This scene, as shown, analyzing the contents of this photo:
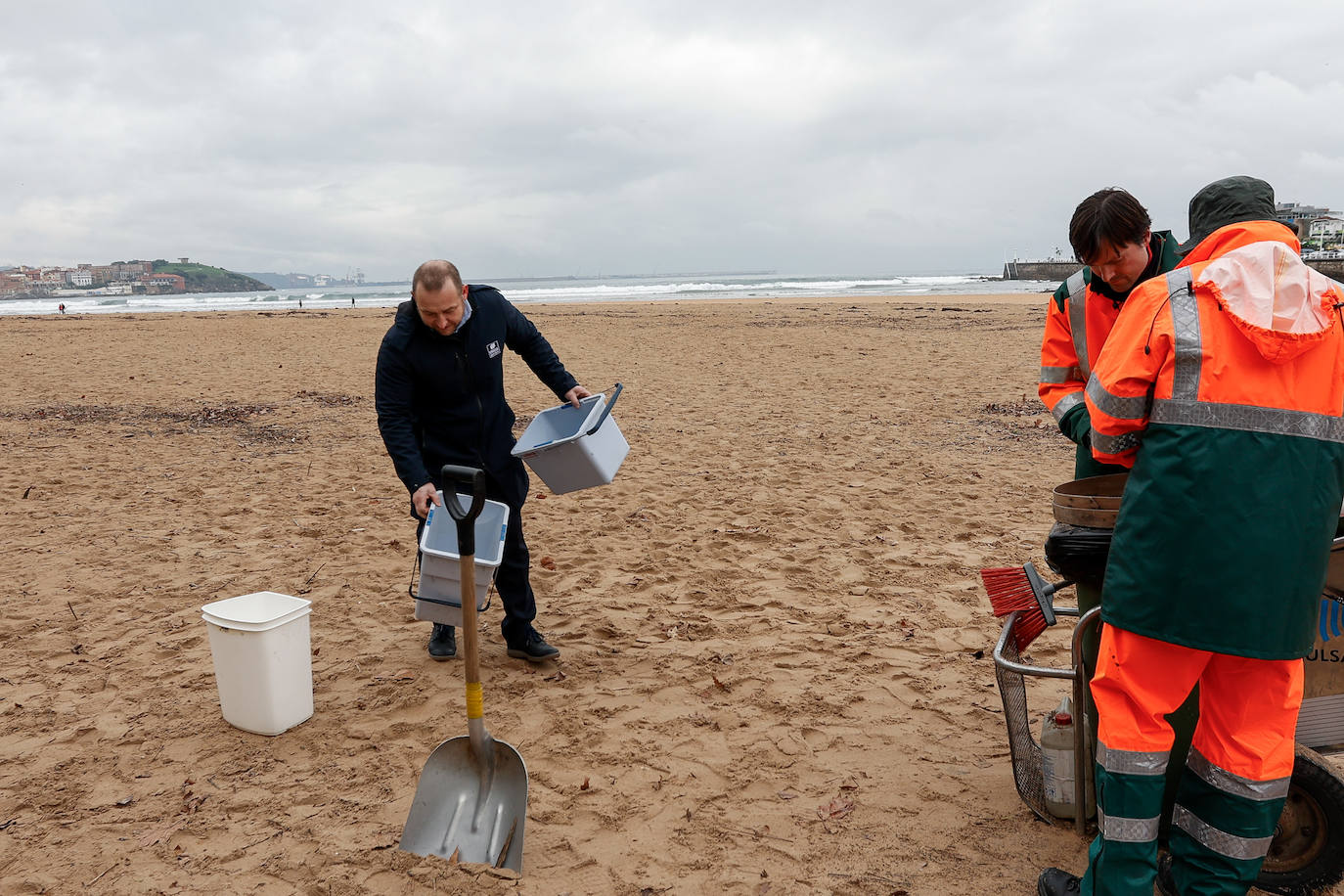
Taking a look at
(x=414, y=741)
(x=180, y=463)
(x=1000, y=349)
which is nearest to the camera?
(x=414, y=741)

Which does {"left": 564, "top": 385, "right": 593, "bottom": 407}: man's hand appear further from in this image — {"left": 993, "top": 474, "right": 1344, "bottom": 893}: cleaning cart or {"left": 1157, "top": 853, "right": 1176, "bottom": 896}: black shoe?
{"left": 1157, "top": 853, "right": 1176, "bottom": 896}: black shoe

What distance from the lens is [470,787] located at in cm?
281

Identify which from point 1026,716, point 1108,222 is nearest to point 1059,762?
point 1026,716

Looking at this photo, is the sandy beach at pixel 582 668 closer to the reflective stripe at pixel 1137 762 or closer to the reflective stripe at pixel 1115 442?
the reflective stripe at pixel 1137 762

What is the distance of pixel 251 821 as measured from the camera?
113 inches

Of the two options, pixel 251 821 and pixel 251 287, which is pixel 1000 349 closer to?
pixel 251 821

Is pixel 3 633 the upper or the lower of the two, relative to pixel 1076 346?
lower

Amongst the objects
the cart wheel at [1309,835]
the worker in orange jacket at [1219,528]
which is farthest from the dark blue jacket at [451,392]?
the cart wheel at [1309,835]

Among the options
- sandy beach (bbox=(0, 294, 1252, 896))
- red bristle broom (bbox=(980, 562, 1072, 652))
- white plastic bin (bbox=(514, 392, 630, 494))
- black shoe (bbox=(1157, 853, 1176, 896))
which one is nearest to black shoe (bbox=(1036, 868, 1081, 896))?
sandy beach (bbox=(0, 294, 1252, 896))

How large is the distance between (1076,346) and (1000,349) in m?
13.7

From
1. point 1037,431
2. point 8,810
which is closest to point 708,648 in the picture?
point 8,810

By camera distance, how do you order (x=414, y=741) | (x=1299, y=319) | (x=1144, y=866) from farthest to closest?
(x=414, y=741)
(x=1144, y=866)
(x=1299, y=319)

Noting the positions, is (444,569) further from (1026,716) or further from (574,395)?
(1026,716)

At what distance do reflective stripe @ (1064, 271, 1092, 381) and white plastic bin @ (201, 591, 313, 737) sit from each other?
2930 mm
